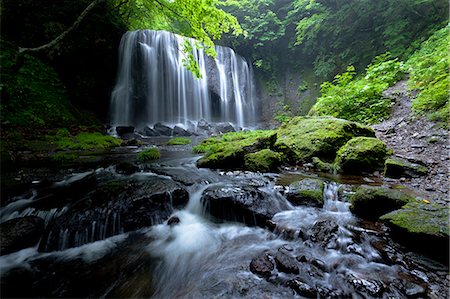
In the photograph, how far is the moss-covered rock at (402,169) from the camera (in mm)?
3955

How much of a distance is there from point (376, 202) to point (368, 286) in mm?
1529

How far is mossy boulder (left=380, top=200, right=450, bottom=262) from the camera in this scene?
7.02ft

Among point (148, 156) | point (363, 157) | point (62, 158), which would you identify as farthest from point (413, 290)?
point (62, 158)

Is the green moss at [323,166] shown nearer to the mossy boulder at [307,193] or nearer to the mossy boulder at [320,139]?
the mossy boulder at [320,139]

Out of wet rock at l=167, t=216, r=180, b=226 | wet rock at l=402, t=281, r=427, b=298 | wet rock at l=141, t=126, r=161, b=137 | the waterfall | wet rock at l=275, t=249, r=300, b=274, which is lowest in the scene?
wet rock at l=402, t=281, r=427, b=298

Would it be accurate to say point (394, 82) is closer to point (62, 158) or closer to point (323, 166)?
point (323, 166)

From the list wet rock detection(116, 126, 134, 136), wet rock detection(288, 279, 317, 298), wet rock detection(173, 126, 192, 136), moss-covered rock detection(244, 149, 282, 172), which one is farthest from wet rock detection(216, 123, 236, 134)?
wet rock detection(288, 279, 317, 298)

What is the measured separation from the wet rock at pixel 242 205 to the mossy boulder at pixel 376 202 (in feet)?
3.53

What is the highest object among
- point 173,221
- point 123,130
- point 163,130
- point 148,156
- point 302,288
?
point 163,130

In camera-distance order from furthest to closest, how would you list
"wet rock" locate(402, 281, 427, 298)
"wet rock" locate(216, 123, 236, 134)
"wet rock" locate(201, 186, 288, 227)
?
1. "wet rock" locate(216, 123, 236, 134)
2. "wet rock" locate(201, 186, 288, 227)
3. "wet rock" locate(402, 281, 427, 298)

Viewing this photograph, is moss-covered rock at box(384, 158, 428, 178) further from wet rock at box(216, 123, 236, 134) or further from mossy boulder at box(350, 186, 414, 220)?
wet rock at box(216, 123, 236, 134)

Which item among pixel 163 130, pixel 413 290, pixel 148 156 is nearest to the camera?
pixel 413 290

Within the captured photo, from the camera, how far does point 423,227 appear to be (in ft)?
7.45

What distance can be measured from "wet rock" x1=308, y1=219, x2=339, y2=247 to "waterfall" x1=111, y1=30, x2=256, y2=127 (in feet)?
49.8
